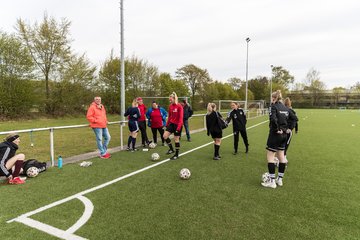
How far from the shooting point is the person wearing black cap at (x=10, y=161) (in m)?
4.72

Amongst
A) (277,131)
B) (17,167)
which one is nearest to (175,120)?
(277,131)

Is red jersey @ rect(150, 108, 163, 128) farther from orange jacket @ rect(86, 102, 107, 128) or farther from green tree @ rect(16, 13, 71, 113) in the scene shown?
green tree @ rect(16, 13, 71, 113)

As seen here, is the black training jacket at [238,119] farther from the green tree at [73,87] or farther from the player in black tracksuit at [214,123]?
the green tree at [73,87]

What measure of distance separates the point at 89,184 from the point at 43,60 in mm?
25718

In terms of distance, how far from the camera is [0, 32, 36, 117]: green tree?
69.0ft

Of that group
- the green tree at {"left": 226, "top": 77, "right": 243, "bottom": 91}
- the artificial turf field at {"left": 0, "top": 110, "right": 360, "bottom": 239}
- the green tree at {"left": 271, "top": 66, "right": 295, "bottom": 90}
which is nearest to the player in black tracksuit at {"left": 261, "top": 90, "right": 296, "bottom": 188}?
the artificial turf field at {"left": 0, "top": 110, "right": 360, "bottom": 239}

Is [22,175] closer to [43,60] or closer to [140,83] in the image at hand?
[43,60]

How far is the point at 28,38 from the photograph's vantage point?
24.7 m

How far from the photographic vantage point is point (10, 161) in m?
4.85

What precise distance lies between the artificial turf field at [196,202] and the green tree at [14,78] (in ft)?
65.8

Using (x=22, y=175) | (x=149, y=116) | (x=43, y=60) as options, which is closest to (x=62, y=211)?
(x=22, y=175)

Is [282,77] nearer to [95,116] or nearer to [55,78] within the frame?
[55,78]

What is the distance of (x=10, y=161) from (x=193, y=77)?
173 ft

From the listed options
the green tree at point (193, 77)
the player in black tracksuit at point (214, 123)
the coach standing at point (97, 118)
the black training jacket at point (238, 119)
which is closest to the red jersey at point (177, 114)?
the player in black tracksuit at point (214, 123)
